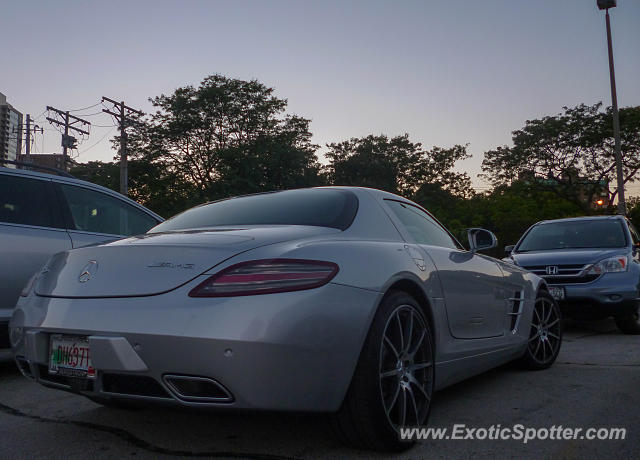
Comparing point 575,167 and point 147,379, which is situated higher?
point 575,167

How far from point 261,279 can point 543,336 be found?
3318mm

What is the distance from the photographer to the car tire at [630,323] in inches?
282

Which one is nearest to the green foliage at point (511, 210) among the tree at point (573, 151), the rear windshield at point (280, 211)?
the tree at point (573, 151)

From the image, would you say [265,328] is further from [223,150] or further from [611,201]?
[611,201]

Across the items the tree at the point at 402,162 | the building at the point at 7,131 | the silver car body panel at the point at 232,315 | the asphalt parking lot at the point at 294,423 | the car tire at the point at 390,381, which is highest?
the building at the point at 7,131

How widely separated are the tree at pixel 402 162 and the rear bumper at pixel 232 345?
43.4 meters

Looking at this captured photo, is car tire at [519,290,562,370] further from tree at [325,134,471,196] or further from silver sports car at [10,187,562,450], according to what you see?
tree at [325,134,471,196]

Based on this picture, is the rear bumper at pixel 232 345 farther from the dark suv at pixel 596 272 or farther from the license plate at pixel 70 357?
the dark suv at pixel 596 272

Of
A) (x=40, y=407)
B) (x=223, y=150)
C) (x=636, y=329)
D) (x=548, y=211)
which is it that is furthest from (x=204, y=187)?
(x=40, y=407)

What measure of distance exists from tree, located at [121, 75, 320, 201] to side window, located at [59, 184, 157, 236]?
2756 cm

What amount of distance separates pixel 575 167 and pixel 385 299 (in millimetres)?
37009

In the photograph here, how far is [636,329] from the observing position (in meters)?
7.27

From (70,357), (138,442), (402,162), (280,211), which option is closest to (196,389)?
(70,357)

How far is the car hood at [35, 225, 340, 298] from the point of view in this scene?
247 cm
